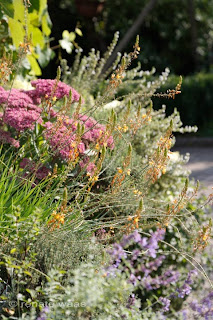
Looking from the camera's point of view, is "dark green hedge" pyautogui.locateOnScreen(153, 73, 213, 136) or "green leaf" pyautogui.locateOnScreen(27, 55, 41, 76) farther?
"dark green hedge" pyautogui.locateOnScreen(153, 73, 213, 136)

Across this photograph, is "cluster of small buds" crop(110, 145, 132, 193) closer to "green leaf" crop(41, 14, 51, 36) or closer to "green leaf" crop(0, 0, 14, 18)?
"green leaf" crop(0, 0, 14, 18)

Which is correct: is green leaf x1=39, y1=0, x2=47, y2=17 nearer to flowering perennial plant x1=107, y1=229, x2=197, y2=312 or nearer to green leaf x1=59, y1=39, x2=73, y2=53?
green leaf x1=59, y1=39, x2=73, y2=53

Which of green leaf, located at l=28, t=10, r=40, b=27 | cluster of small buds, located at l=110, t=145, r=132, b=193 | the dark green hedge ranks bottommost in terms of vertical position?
cluster of small buds, located at l=110, t=145, r=132, b=193

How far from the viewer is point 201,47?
13.8 meters

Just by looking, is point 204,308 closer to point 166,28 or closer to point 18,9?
point 18,9

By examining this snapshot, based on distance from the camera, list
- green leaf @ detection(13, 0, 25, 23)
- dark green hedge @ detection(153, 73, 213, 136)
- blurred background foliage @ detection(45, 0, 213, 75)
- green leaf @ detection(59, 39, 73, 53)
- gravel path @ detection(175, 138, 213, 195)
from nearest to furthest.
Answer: green leaf @ detection(13, 0, 25, 23), green leaf @ detection(59, 39, 73, 53), gravel path @ detection(175, 138, 213, 195), dark green hedge @ detection(153, 73, 213, 136), blurred background foliage @ detection(45, 0, 213, 75)

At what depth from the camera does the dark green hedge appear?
10297 millimetres

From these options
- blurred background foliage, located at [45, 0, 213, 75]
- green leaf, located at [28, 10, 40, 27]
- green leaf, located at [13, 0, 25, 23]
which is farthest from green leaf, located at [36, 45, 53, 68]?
blurred background foliage, located at [45, 0, 213, 75]

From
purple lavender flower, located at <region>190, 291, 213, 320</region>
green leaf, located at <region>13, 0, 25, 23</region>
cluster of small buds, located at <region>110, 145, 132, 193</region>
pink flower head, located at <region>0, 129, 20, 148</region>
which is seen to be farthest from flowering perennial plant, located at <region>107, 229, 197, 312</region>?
green leaf, located at <region>13, 0, 25, 23</region>

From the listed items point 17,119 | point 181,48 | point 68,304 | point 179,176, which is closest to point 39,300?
point 68,304

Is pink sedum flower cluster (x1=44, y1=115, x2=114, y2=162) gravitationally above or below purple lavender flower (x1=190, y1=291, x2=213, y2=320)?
above

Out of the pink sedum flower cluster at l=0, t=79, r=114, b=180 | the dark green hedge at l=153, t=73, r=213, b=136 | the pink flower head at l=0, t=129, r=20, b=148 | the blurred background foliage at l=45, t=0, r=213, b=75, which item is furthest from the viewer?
the blurred background foliage at l=45, t=0, r=213, b=75

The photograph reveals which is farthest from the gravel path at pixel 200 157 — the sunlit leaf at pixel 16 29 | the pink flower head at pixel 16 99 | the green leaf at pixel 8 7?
the pink flower head at pixel 16 99

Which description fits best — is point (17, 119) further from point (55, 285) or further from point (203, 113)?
point (203, 113)
